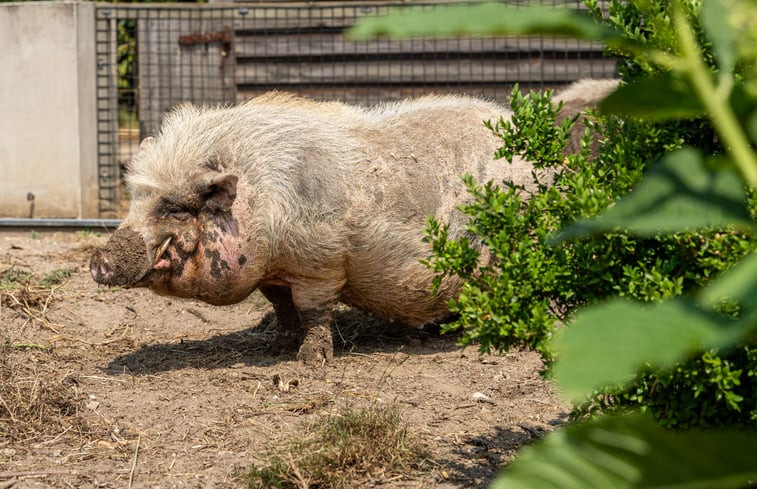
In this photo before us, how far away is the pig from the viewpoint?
5090 millimetres

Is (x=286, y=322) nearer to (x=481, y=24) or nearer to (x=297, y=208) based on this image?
(x=297, y=208)

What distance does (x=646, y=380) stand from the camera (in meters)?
2.92

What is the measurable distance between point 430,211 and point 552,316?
2.55 metres

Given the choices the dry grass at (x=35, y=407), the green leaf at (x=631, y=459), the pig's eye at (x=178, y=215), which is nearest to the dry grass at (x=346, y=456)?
the dry grass at (x=35, y=407)

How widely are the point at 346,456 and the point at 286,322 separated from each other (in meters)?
2.22

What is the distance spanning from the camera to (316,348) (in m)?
5.36

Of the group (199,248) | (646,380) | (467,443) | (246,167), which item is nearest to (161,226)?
(199,248)

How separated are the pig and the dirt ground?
376 millimetres

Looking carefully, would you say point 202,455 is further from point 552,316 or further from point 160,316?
point 160,316

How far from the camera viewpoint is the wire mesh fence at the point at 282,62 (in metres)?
9.98

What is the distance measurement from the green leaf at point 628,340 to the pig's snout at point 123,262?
14.9ft

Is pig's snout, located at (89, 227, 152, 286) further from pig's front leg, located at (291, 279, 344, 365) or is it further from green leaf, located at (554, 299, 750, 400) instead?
green leaf, located at (554, 299, 750, 400)

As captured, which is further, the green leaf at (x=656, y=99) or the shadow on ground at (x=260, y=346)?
the shadow on ground at (x=260, y=346)

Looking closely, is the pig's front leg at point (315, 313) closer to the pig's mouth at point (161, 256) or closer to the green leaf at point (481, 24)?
the pig's mouth at point (161, 256)
